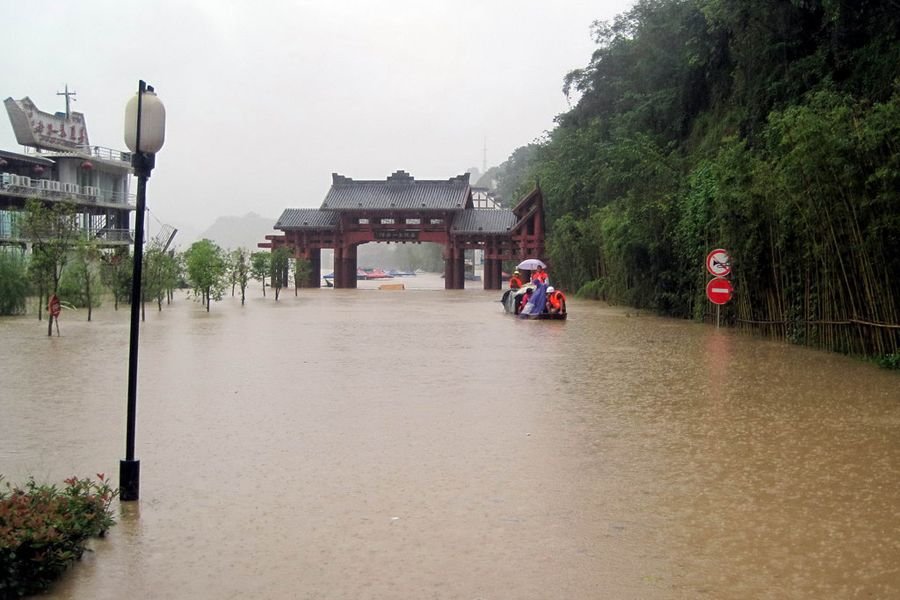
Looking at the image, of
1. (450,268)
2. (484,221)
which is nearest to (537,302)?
(484,221)

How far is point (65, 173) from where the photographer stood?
142ft

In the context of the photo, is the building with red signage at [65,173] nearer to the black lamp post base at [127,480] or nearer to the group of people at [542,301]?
the group of people at [542,301]

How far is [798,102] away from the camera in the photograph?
17.6 meters

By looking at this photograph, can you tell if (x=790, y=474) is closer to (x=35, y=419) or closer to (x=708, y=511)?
(x=708, y=511)

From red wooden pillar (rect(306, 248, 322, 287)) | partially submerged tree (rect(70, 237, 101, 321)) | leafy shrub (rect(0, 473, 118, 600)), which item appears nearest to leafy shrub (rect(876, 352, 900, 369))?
leafy shrub (rect(0, 473, 118, 600))

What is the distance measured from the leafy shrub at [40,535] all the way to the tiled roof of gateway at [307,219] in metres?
43.8

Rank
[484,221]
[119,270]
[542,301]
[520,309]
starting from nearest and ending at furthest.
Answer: [542,301], [520,309], [119,270], [484,221]

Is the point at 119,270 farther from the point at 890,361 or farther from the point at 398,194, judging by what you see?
the point at 890,361

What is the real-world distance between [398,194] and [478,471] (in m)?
43.3

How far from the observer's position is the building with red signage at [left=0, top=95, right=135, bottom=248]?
37.4 m

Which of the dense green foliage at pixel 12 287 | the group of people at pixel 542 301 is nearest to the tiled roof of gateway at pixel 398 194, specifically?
the group of people at pixel 542 301

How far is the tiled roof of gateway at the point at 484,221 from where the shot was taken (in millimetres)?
46438

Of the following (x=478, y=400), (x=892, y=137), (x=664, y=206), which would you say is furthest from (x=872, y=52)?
(x=478, y=400)

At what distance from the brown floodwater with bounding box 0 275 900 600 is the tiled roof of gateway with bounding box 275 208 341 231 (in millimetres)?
35158
